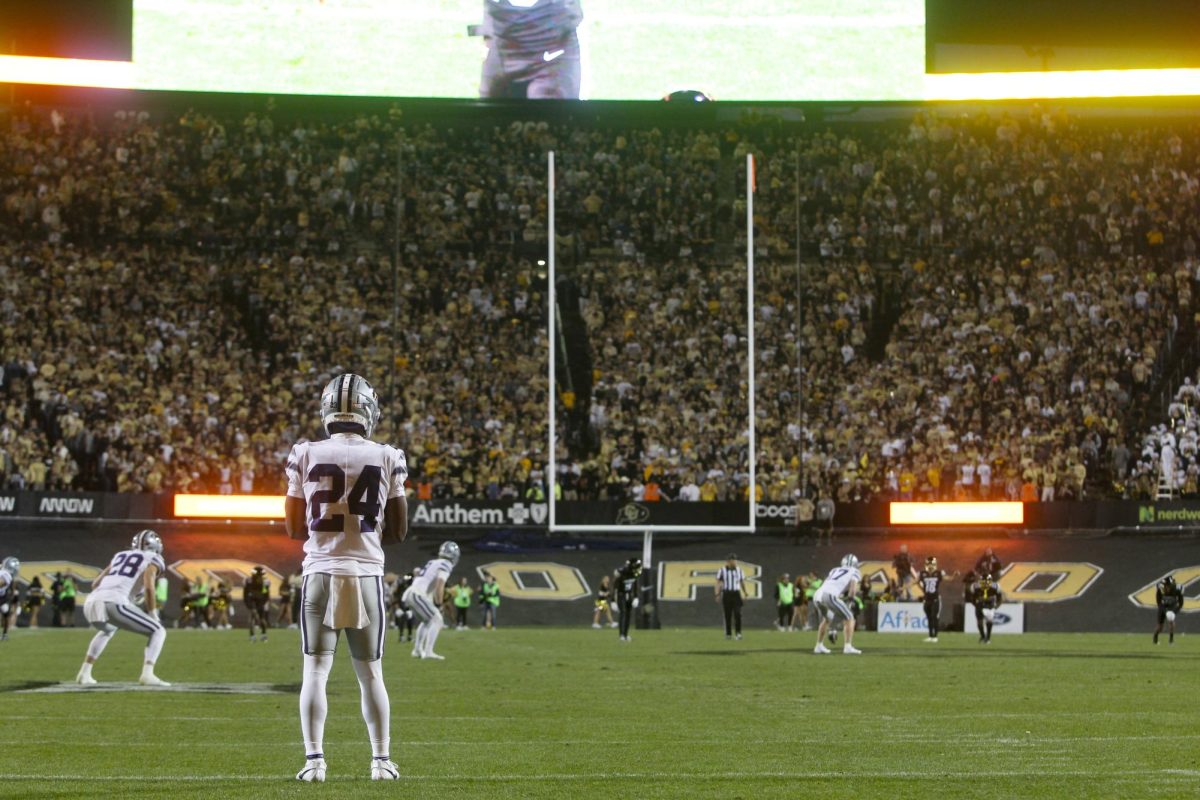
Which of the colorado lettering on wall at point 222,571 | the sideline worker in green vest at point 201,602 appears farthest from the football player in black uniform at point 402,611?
the colorado lettering on wall at point 222,571

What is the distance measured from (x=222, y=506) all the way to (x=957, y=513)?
15.5 meters

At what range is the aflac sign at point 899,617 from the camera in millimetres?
33625

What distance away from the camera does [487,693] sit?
1512 cm

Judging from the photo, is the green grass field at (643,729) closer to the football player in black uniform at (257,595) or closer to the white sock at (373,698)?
the white sock at (373,698)

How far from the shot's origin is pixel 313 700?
25.3ft

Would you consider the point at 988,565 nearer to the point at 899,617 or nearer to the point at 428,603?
the point at 899,617

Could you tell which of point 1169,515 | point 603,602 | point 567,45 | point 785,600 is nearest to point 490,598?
point 603,602

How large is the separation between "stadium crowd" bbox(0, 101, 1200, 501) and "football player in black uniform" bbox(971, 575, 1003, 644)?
6.52 meters

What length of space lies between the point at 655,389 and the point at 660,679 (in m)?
19.9

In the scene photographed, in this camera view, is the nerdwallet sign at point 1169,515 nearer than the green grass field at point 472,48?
Yes

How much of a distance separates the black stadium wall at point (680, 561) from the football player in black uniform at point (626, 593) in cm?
388

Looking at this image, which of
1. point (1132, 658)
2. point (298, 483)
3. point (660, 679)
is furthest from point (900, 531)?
point (298, 483)

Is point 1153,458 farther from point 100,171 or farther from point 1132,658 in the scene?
point 100,171

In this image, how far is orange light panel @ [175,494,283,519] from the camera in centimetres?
3353
